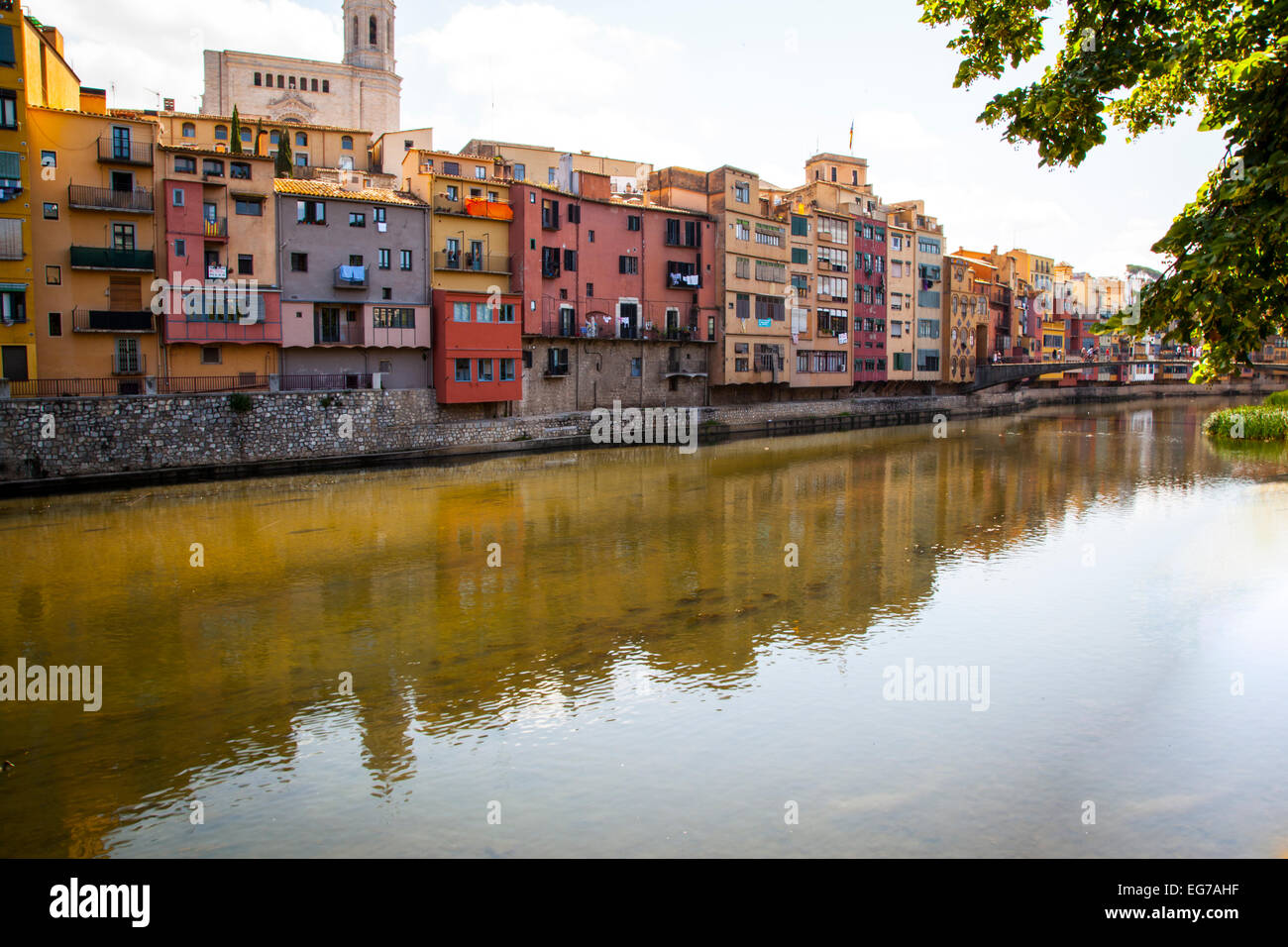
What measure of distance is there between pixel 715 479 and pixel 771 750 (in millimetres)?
22755

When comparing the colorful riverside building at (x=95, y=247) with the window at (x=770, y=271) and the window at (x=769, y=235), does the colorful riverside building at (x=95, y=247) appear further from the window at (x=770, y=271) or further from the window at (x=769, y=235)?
the window at (x=770, y=271)

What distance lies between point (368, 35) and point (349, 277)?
54.0 metres

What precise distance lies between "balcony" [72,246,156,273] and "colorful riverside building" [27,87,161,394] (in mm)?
30

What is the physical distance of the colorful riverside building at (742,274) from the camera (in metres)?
50.8

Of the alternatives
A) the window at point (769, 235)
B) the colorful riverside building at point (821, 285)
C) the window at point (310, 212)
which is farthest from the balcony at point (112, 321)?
the colorful riverside building at point (821, 285)

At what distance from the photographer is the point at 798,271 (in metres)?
56.5

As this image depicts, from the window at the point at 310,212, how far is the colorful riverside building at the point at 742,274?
20490 millimetres

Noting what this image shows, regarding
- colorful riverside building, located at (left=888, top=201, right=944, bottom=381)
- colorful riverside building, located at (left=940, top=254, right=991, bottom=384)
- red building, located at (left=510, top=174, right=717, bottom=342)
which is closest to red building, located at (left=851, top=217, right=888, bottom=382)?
colorful riverside building, located at (left=888, top=201, right=944, bottom=381)

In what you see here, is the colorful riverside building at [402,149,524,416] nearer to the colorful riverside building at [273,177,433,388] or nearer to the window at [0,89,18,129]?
the colorful riverside building at [273,177,433,388]

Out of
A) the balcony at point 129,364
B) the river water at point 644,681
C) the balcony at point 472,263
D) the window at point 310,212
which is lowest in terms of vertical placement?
the river water at point 644,681

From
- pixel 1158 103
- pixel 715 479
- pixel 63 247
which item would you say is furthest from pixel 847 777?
pixel 63 247

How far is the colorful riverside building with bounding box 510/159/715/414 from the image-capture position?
42594 mm

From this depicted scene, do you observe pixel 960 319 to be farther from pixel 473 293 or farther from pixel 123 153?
pixel 123 153
